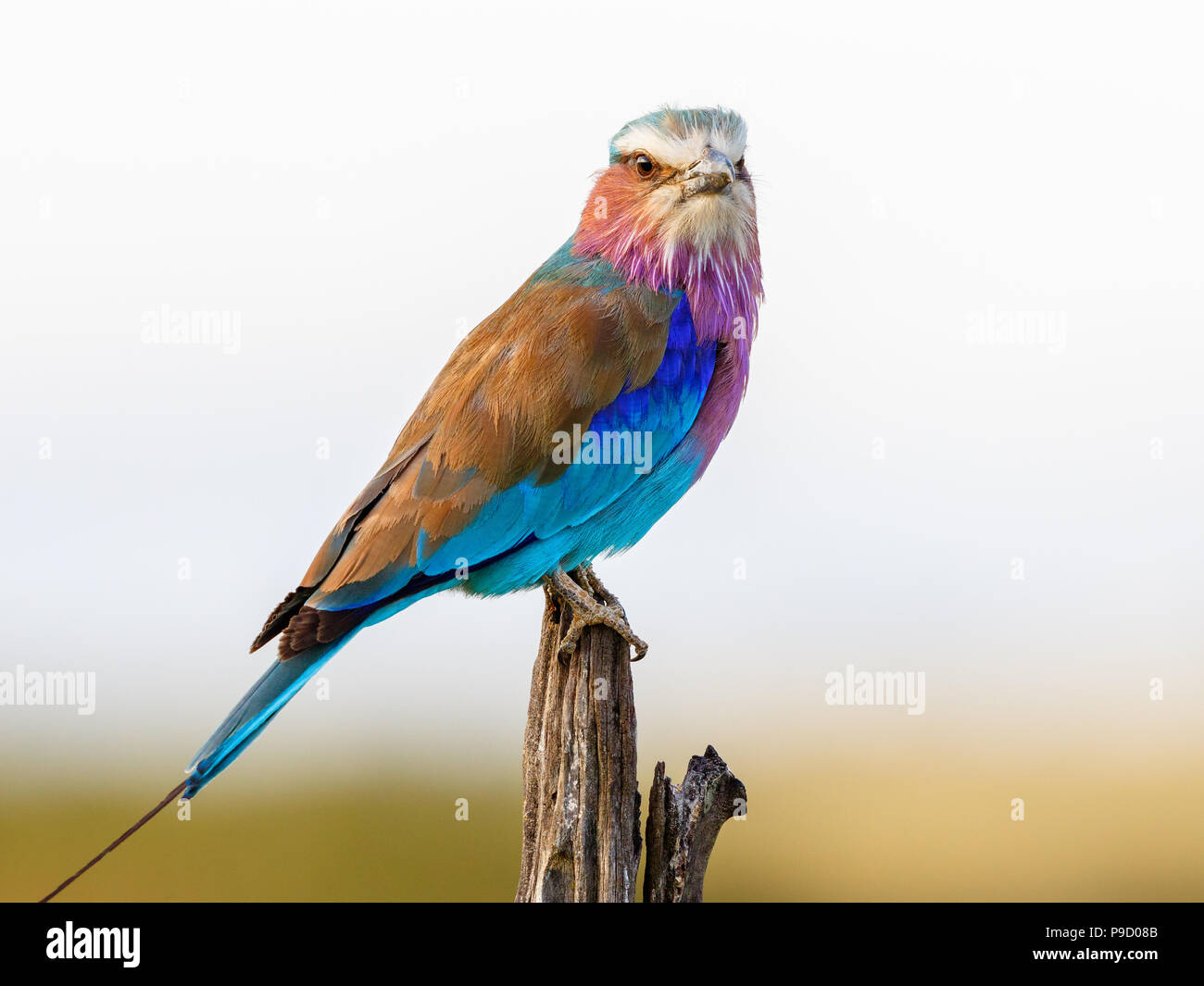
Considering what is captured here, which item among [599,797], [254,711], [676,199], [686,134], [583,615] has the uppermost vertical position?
[686,134]

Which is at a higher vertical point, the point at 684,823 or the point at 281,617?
the point at 281,617

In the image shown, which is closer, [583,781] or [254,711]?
[254,711]

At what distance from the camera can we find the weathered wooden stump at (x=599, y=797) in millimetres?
4254

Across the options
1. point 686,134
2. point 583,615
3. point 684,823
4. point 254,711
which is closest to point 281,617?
point 254,711

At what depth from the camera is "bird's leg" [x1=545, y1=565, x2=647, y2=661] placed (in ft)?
14.8

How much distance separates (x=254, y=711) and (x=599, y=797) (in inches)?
52.6

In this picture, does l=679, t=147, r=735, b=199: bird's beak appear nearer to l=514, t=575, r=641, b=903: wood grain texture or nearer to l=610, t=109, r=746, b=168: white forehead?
l=610, t=109, r=746, b=168: white forehead

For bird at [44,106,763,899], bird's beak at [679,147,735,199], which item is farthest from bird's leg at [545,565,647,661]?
bird's beak at [679,147,735,199]

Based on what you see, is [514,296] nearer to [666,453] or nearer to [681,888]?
[666,453]

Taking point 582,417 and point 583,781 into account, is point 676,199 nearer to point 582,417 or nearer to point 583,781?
point 582,417

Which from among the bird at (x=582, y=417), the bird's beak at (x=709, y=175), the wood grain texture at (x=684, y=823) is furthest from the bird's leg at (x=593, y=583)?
the bird's beak at (x=709, y=175)

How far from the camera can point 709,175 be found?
4855mm

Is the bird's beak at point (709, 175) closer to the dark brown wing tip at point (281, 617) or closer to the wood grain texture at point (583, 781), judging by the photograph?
the wood grain texture at point (583, 781)

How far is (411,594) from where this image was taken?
15.1 feet
